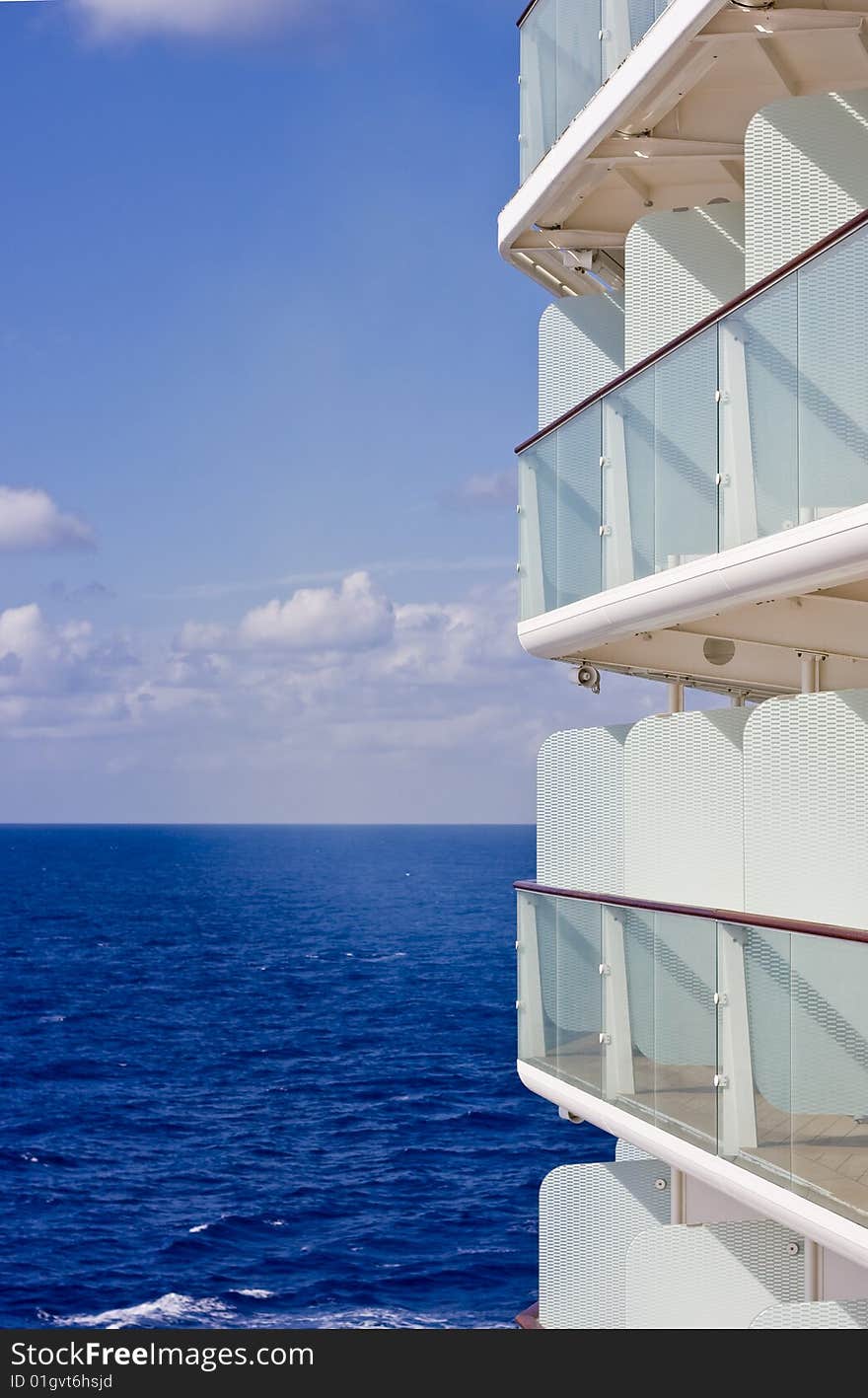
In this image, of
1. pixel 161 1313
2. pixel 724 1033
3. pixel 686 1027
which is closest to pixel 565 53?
pixel 686 1027

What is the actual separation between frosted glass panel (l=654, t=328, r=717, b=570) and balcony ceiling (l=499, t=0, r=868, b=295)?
1626mm

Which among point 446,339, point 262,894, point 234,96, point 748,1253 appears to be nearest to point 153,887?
point 262,894

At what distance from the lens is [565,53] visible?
10.5 metres

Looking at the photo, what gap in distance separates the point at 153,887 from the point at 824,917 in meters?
124

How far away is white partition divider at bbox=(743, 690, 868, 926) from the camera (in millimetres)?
8156

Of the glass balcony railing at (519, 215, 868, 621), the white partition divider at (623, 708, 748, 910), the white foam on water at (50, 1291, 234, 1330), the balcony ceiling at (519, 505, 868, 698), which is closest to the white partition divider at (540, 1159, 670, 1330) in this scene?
the white partition divider at (623, 708, 748, 910)

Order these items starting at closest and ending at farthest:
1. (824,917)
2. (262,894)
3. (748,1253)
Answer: (824,917)
(748,1253)
(262,894)

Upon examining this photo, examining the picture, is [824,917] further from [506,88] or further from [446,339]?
[446,339]

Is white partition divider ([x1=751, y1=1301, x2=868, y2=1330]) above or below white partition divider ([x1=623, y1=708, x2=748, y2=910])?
below

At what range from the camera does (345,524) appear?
169 metres

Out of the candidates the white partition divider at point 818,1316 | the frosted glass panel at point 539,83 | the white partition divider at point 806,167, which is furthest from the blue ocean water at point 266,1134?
the white partition divider at point 806,167

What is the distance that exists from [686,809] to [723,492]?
2.44m

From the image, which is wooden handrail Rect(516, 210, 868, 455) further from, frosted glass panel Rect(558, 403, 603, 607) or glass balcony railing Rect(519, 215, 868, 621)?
frosted glass panel Rect(558, 403, 603, 607)

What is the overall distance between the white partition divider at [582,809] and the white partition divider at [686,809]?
0.34 metres
